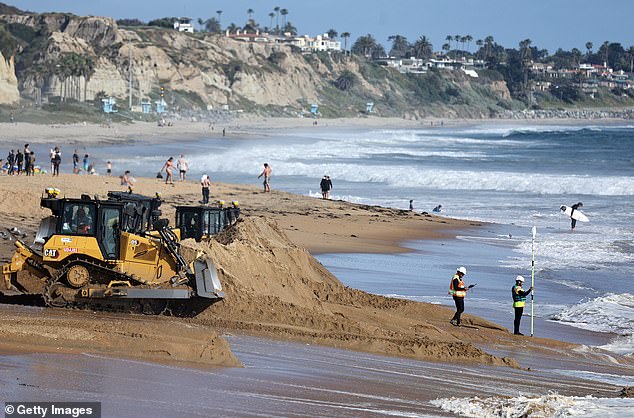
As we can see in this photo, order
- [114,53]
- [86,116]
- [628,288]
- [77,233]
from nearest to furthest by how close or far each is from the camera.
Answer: [77,233]
[628,288]
[86,116]
[114,53]

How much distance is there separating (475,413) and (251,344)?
12.8 feet

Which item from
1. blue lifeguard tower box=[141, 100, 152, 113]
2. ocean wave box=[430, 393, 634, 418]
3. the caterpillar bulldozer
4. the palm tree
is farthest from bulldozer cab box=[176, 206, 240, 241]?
the palm tree

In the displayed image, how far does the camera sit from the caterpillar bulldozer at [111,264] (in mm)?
14117

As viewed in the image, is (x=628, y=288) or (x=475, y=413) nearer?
(x=475, y=413)

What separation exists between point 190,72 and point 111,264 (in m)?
120

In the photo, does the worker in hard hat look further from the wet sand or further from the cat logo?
the cat logo

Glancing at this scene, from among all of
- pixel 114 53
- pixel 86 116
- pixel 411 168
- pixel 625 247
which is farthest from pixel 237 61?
pixel 625 247

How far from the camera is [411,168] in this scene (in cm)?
5591

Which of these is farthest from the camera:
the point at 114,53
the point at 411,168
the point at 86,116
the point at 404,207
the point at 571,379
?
the point at 114,53

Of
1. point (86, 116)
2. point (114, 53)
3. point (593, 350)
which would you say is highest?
point (114, 53)

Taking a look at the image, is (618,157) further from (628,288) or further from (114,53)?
(114,53)

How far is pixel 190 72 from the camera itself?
132500 millimetres

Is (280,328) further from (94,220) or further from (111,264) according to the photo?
(94,220)

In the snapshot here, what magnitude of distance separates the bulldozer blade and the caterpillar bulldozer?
0.01 metres
